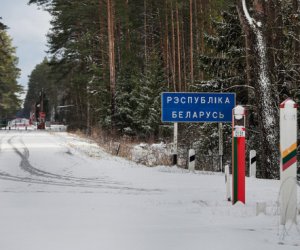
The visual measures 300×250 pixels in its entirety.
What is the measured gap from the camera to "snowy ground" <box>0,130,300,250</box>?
16.5 ft

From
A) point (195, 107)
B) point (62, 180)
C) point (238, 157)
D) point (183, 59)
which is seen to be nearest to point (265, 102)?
point (195, 107)

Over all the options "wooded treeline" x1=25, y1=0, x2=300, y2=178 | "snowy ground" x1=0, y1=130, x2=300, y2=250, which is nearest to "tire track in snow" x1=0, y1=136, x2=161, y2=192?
"snowy ground" x1=0, y1=130, x2=300, y2=250

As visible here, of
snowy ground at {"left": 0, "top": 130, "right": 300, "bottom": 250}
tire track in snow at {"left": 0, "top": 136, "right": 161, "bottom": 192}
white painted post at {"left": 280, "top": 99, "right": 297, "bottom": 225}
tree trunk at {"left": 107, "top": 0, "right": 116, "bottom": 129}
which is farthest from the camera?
tree trunk at {"left": 107, "top": 0, "right": 116, "bottom": 129}

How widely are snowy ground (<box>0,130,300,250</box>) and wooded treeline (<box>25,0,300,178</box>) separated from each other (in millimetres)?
3830

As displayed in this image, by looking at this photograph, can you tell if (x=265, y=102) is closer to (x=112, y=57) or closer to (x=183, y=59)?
(x=112, y=57)

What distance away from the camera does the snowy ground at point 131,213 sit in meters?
5.04

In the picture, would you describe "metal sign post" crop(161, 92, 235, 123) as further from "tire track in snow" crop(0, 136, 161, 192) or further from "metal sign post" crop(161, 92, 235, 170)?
"tire track in snow" crop(0, 136, 161, 192)

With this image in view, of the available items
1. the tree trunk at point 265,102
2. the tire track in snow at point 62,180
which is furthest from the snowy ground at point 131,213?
the tree trunk at point 265,102

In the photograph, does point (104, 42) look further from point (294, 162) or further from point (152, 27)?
point (294, 162)

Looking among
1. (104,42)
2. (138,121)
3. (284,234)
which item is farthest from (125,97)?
(284,234)

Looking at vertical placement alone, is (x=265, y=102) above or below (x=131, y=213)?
above

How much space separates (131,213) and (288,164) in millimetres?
2528

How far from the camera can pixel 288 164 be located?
19.7ft

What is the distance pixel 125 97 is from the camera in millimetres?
31594
